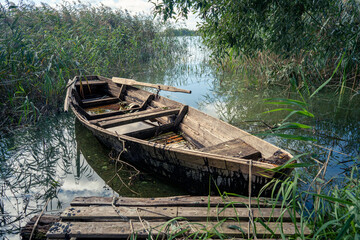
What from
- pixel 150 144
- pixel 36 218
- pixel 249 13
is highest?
pixel 249 13

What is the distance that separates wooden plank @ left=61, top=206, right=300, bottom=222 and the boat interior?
2.22 feet

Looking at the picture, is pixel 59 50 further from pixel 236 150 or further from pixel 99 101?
pixel 236 150

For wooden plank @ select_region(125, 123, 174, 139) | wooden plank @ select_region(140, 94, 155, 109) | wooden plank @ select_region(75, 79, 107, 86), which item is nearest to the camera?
wooden plank @ select_region(125, 123, 174, 139)

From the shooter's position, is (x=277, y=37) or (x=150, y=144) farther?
(x=277, y=37)

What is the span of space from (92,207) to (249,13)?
11.7 ft

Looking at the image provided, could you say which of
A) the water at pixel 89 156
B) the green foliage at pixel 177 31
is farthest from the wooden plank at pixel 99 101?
the green foliage at pixel 177 31

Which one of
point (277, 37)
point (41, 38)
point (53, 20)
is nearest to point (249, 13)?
point (277, 37)

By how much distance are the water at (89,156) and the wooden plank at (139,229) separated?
55 centimetres

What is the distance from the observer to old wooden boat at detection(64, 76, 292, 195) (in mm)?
2371

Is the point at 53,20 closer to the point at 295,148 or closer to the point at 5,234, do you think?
the point at 5,234

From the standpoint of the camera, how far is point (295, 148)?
12.7 ft

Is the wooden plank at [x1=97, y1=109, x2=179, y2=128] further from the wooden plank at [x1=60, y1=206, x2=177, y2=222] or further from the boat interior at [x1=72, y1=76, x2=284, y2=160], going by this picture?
the wooden plank at [x1=60, y1=206, x2=177, y2=222]

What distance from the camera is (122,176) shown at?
3.52 meters

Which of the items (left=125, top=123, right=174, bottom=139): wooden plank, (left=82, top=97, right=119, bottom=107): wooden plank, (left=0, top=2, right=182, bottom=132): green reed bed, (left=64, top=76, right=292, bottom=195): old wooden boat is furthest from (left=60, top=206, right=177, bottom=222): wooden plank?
(left=82, top=97, right=119, bottom=107): wooden plank
